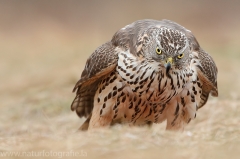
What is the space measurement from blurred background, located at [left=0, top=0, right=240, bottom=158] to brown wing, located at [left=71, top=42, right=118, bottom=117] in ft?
3.38

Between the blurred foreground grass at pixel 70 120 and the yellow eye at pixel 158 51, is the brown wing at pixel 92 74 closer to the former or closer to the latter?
the blurred foreground grass at pixel 70 120

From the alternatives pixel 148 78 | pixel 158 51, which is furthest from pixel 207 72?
pixel 158 51

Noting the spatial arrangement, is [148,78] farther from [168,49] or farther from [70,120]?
[70,120]

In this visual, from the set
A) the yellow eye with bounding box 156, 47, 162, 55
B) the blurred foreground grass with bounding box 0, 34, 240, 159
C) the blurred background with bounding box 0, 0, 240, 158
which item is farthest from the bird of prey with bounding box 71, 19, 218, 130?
the blurred background with bounding box 0, 0, 240, 158

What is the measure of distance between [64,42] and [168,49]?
13.2 meters

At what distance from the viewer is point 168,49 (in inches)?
295

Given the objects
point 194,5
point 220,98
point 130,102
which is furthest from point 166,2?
point 130,102

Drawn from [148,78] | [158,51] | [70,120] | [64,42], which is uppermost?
[158,51]

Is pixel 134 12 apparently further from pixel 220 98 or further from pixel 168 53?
pixel 168 53

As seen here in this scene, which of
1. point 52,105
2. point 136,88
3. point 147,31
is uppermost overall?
point 147,31

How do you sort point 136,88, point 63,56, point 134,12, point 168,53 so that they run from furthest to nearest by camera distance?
point 134,12
point 63,56
point 136,88
point 168,53

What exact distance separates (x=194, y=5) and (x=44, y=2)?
582 cm

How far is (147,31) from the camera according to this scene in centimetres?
809

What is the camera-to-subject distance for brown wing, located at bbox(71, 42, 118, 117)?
8.39 meters
